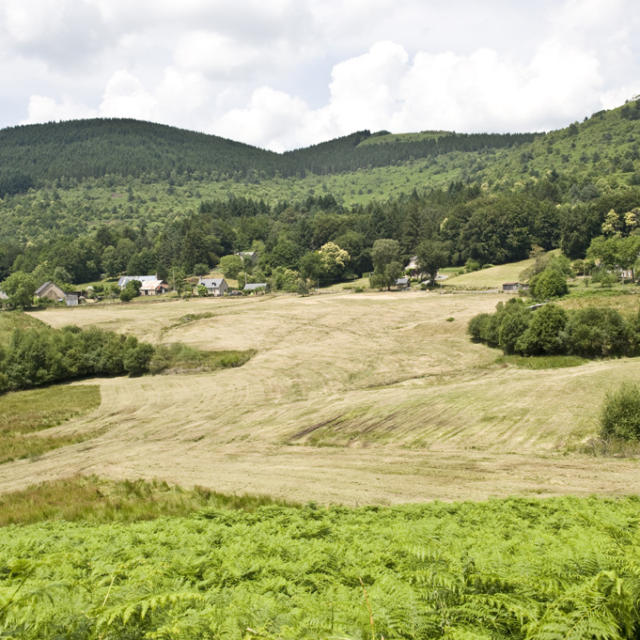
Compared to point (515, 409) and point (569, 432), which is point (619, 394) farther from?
point (515, 409)

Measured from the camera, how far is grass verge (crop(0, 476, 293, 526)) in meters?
19.4

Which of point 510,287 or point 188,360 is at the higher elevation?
point 510,287

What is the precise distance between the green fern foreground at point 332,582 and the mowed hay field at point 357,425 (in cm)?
1144

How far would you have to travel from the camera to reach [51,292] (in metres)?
136

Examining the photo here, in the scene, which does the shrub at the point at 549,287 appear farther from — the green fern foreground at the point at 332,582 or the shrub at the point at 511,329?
the green fern foreground at the point at 332,582

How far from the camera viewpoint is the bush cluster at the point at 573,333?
54.8 meters

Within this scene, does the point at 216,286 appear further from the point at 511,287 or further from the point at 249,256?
the point at 511,287

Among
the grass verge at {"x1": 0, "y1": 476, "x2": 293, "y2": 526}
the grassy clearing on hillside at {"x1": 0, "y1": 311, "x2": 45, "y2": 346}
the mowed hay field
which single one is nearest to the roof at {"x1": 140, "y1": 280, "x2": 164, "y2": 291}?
the grassy clearing on hillside at {"x1": 0, "y1": 311, "x2": 45, "y2": 346}

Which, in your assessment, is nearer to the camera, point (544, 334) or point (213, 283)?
point (544, 334)

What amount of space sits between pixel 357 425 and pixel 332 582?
2883cm

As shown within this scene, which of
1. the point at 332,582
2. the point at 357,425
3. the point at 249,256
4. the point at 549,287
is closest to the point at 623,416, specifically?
the point at 357,425

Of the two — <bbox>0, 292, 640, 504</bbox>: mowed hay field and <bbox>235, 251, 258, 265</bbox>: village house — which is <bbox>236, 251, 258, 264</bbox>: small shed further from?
<bbox>0, 292, 640, 504</bbox>: mowed hay field

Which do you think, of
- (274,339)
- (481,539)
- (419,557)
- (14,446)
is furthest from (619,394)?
(274,339)

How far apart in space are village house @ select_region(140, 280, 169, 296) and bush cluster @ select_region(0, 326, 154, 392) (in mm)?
87454
